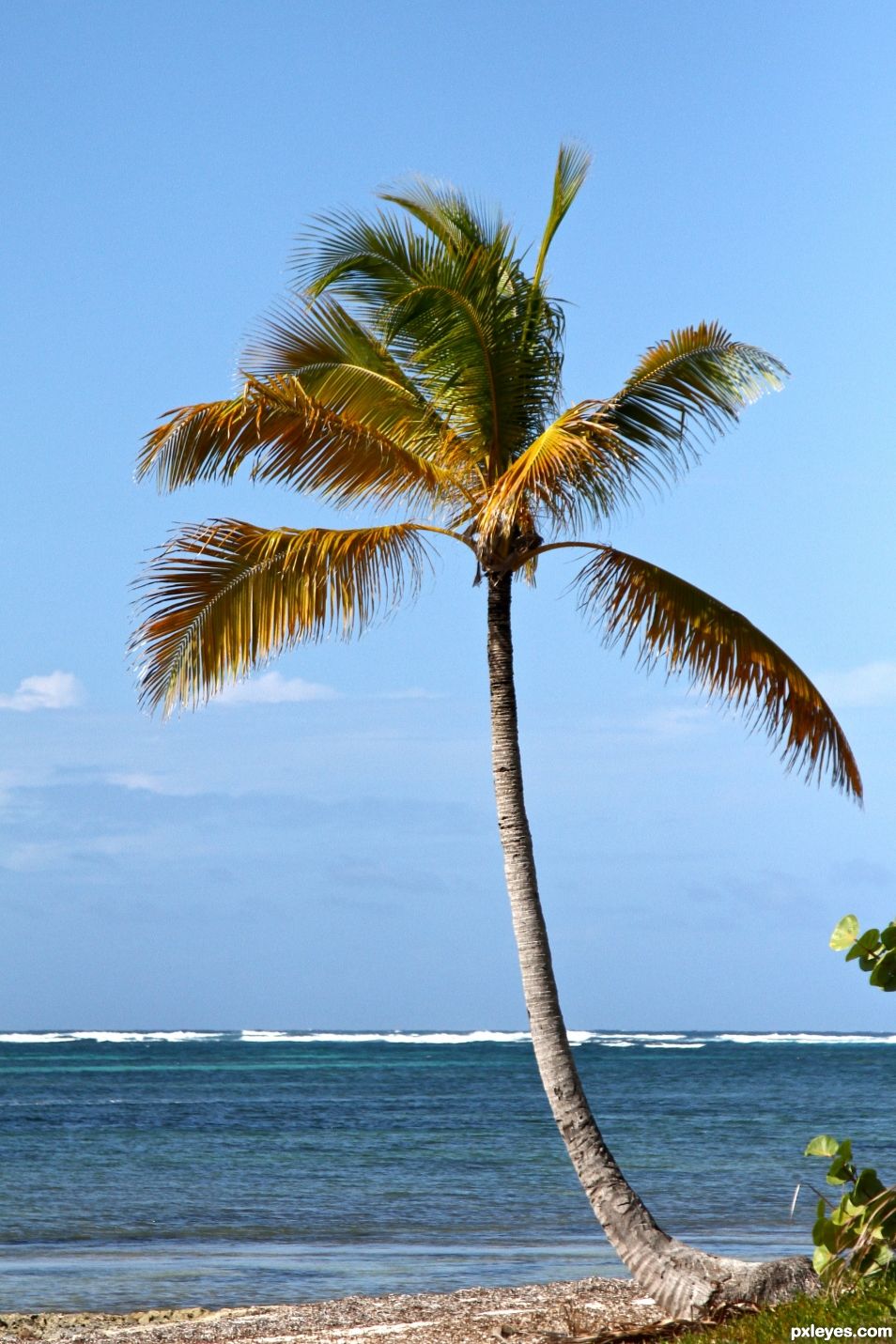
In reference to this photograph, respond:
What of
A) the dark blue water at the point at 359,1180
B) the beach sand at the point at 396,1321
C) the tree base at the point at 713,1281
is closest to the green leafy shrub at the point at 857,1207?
the tree base at the point at 713,1281

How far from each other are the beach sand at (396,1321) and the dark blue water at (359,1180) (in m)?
1.05

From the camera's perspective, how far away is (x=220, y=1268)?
13500 millimetres

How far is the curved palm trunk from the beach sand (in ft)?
1.12

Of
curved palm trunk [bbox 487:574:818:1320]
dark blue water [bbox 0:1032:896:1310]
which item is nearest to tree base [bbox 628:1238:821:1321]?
curved palm trunk [bbox 487:574:818:1320]

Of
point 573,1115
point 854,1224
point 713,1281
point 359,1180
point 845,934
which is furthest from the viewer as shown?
point 359,1180

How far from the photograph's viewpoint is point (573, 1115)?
28.4 feet

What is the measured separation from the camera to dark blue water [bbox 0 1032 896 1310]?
13336 millimetres

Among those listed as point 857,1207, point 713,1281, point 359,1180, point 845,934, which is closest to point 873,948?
point 845,934

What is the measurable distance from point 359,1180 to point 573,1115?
44.2ft

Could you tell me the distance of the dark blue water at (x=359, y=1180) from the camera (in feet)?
43.8

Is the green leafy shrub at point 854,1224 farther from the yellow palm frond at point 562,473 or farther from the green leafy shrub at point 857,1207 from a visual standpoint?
the yellow palm frond at point 562,473

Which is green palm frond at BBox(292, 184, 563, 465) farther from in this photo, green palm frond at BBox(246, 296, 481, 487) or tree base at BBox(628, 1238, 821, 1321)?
tree base at BBox(628, 1238, 821, 1321)

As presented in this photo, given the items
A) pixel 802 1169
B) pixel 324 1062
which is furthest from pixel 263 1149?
pixel 324 1062

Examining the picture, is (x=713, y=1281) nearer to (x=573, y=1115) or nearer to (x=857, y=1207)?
(x=573, y=1115)
